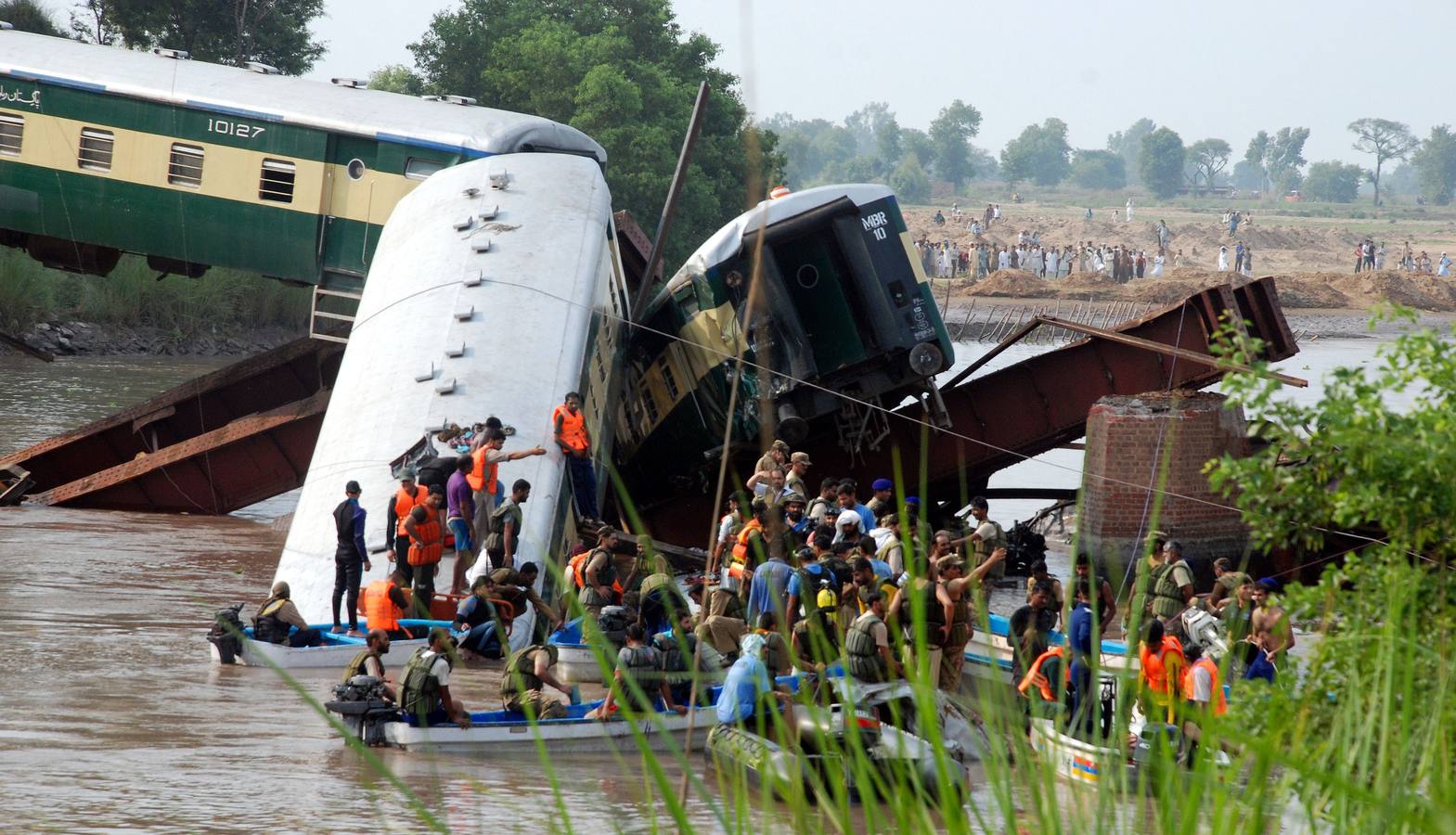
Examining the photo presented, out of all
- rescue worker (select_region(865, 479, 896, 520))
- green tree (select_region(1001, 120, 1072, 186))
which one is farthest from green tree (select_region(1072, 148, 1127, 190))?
rescue worker (select_region(865, 479, 896, 520))

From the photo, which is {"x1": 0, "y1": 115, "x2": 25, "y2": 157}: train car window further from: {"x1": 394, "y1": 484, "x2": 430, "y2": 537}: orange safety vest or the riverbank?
the riverbank

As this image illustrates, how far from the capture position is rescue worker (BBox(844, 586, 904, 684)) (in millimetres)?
12195

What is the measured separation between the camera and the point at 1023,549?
2316 centimetres

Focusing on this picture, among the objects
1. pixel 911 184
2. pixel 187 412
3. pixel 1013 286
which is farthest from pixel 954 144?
pixel 187 412

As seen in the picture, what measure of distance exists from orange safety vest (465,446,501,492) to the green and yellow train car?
839 cm

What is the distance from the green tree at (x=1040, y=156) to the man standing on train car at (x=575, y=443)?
545 ft

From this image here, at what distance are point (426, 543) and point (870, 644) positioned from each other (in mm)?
4283

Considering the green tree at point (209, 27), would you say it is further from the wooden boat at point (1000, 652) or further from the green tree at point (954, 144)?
the green tree at point (954, 144)

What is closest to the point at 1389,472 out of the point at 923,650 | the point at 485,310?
the point at 923,650

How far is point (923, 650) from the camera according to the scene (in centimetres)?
428

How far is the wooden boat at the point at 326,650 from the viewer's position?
14023 millimetres

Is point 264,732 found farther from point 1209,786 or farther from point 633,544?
point 1209,786

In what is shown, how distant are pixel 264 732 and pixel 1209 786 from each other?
9435 millimetres

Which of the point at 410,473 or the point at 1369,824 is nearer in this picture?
the point at 1369,824
